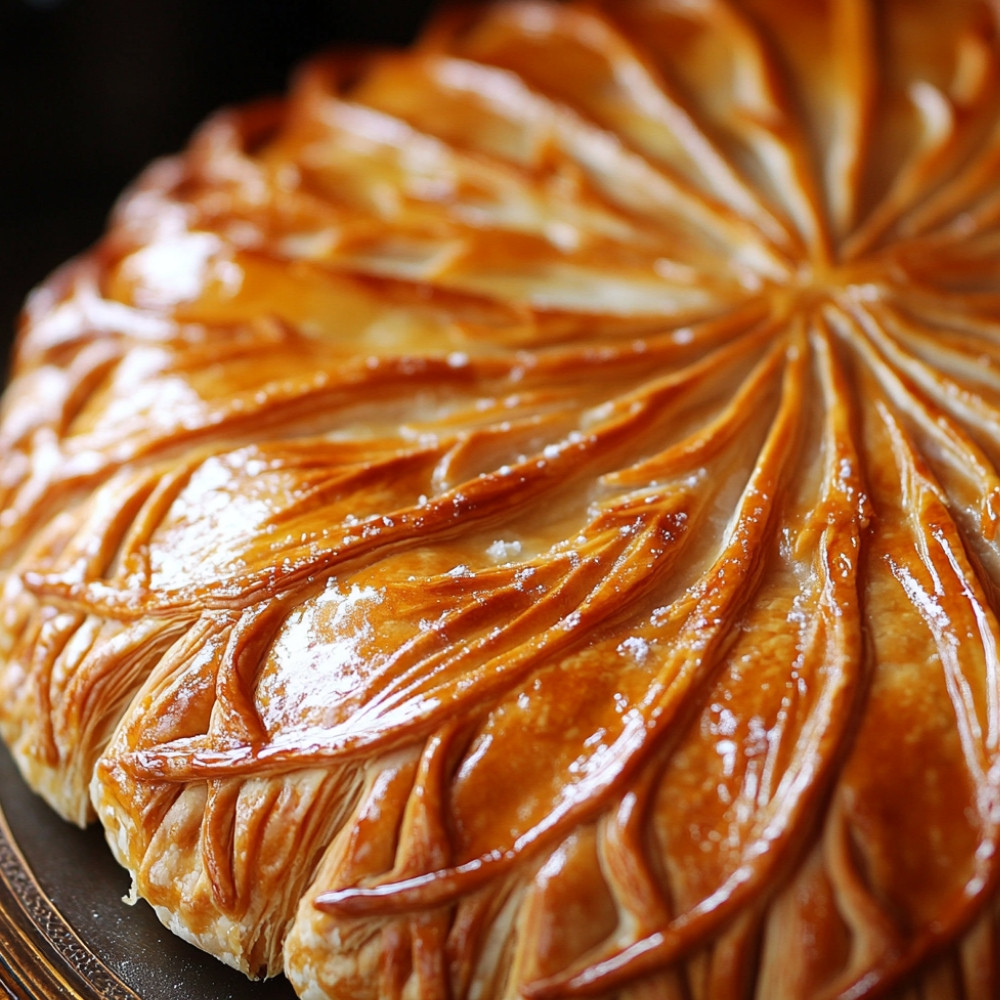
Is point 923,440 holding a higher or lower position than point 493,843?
higher

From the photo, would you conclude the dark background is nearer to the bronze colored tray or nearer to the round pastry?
the round pastry

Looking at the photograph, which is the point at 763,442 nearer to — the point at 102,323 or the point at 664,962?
the point at 664,962

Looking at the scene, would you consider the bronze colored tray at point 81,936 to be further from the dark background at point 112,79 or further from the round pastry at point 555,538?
the dark background at point 112,79

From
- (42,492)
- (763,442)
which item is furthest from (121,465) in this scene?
(763,442)

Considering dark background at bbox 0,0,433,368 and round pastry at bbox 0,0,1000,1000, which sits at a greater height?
dark background at bbox 0,0,433,368

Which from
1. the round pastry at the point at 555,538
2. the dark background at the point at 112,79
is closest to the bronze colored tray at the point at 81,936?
the round pastry at the point at 555,538

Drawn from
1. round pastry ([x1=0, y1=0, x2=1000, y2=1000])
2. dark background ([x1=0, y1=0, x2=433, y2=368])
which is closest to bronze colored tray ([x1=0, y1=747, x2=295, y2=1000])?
round pastry ([x1=0, y1=0, x2=1000, y2=1000])
